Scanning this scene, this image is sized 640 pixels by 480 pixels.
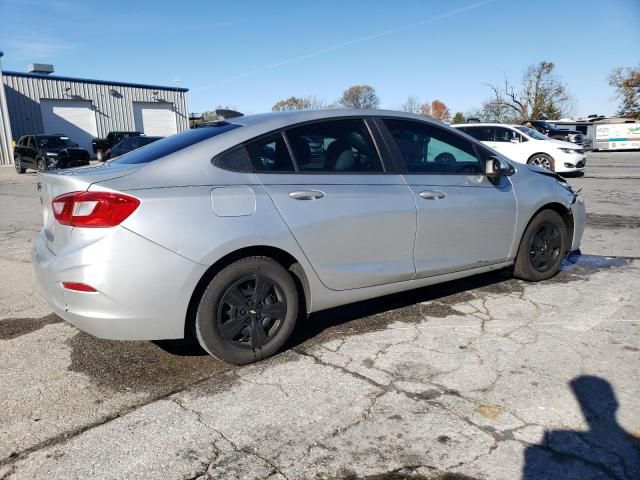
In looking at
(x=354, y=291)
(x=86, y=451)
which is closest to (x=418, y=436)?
(x=354, y=291)

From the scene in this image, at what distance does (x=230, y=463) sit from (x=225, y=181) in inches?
63.1

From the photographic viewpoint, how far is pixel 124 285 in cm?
280

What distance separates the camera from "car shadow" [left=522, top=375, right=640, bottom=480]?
2.17m

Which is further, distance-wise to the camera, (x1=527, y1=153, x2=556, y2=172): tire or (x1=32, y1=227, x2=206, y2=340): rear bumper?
(x1=527, y1=153, x2=556, y2=172): tire

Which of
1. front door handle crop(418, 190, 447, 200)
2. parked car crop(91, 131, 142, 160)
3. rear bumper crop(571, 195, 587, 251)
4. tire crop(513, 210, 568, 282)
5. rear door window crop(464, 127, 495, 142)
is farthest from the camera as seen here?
parked car crop(91, 131, 142, 160)

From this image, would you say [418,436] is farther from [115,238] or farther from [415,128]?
[415,128]

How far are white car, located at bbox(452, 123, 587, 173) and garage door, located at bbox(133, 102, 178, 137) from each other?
30462 millimetres

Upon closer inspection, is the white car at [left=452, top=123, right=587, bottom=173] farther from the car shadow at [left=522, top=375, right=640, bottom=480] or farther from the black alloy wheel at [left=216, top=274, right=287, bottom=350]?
the car shadow at [left=522, top=375, right=640, bottom=480]

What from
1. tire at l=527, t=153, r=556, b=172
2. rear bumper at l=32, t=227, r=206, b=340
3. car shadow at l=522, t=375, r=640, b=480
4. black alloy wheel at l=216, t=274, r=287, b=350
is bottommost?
car shadow at l=522, t=375, r=640, b=480

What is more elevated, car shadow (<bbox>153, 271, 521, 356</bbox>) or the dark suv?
the dark suv

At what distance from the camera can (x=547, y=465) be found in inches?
87.9

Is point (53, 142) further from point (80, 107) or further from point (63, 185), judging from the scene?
point (63, 185)

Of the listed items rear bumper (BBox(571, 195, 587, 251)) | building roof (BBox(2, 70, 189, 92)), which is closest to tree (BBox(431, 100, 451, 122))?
building roof (BBox(2, 70, 189, 92))

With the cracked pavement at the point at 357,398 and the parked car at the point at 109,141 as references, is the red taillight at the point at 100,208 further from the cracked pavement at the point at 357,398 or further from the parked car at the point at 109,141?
the parked car at the point at 109,141
